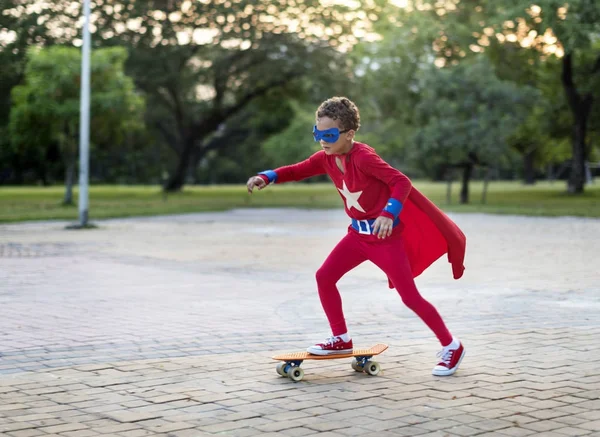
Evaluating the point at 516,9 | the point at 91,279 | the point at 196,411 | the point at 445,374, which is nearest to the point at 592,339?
Answer: the point at 445,374

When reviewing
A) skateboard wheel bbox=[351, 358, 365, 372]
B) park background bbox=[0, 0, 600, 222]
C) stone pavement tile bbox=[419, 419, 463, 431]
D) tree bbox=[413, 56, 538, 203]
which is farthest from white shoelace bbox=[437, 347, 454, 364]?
tree bbox=[413, 56, 538, 203]

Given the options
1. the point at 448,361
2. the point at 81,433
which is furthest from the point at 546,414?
the point at 81,433

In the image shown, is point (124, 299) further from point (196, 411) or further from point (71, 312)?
point (196, 411)

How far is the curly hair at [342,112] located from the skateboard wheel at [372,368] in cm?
146

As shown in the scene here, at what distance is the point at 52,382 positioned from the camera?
5.75 m

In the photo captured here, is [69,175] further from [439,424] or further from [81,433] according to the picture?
[439,424]

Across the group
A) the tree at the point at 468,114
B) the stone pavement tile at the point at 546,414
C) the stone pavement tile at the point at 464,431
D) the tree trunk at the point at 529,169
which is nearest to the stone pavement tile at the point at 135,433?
the stone pavement tile at the point at 464,431

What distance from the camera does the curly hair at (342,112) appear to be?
5.80 meters

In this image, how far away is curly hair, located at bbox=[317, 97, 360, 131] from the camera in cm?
580

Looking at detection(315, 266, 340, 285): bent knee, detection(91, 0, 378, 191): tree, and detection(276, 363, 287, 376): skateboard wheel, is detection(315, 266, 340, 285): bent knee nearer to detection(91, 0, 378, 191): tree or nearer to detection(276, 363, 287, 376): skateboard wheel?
detection(276, 363, 287, 376): skateboard wheel

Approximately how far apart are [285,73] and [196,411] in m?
41.1

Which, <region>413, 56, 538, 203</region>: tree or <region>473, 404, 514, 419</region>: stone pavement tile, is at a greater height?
<region>413, 56, 538, 203</region>: tree

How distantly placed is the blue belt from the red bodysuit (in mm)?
22

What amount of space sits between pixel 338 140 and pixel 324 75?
126ft
